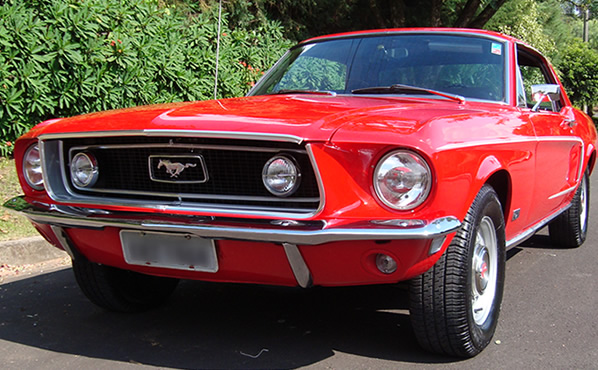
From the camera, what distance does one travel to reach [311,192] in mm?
2760

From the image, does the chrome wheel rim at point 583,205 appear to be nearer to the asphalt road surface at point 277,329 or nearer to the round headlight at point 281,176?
the asphalt road surface at point 277,329

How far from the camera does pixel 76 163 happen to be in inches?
129

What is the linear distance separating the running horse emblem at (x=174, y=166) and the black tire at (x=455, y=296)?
45.5 inches

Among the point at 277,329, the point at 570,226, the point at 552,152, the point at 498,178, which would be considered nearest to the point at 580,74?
the point at 570,226

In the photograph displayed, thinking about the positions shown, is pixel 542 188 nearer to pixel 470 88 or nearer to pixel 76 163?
pixel 470 88

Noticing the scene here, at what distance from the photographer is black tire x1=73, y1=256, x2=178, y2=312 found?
363 centimetres

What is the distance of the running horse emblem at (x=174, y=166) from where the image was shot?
297cm

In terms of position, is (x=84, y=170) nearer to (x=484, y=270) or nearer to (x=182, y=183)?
(x=182, y=183)

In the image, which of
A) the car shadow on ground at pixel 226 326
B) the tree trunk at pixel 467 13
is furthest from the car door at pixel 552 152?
the tree trunk at pixel 467 13

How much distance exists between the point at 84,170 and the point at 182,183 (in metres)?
0.62

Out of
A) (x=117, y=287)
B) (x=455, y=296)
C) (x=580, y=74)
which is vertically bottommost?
(x=580, y=74)

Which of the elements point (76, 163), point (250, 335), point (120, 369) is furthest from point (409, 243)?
point (76, 163)

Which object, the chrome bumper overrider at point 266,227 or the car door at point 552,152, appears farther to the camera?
the car door at point 552,152

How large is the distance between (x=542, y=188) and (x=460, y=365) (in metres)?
1.49
